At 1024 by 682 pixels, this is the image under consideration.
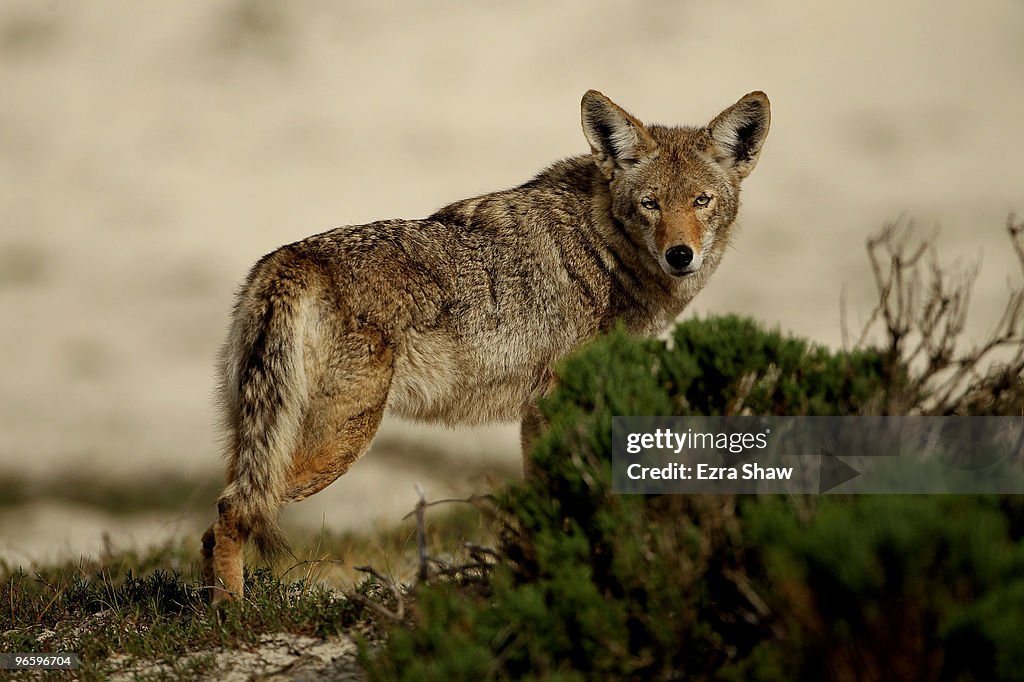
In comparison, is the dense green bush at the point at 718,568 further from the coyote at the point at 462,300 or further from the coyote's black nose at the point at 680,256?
the coyote's black nose at the point at 680,256

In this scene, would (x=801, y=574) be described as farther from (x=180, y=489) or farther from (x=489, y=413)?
(x=180, y=489)

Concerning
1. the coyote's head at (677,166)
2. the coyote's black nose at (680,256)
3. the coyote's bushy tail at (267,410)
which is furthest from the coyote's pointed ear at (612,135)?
the coyote's bushy tail at (267,410)

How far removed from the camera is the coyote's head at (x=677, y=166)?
5.45 metres

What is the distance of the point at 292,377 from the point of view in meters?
4.71

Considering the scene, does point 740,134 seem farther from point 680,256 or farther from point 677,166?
point 680,256

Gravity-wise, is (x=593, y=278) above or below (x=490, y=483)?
above

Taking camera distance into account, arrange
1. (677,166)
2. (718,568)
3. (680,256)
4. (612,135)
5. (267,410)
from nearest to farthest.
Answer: (718,568)
(267,410)
(680,256)
(677,166)
(612,135)

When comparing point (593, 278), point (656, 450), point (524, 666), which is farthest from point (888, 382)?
point (593, 278)

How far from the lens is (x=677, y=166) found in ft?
18.3

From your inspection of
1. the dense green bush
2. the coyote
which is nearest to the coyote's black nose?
the coyote

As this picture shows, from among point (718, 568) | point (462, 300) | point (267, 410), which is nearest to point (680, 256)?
point (462, 300)

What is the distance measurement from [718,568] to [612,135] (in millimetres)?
3186

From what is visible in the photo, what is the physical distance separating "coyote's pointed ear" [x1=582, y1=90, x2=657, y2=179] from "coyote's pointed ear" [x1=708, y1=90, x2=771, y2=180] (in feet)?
1.28

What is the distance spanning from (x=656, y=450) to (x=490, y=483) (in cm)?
64
